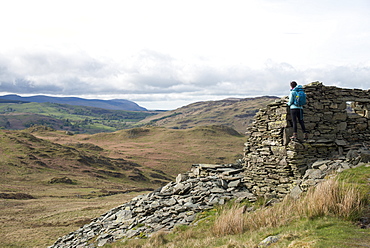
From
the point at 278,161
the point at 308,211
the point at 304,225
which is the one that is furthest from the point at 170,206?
the point at 304,225

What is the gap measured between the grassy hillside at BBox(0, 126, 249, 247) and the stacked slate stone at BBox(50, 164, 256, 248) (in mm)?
6084

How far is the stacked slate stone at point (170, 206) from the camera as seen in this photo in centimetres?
1416

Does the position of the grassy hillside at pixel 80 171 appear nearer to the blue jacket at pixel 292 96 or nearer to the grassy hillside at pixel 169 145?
the grassy hillside at pixel 169 145

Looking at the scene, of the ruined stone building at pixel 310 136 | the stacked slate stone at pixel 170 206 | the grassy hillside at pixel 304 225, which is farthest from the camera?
the stacked slate stone at pixel 170 206

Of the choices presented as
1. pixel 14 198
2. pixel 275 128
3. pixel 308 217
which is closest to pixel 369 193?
pixel 308 217

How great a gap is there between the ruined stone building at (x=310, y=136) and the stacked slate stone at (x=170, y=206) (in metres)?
1.43

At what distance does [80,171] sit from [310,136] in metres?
54.0

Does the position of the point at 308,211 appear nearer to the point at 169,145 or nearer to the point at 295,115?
the point at 295,115

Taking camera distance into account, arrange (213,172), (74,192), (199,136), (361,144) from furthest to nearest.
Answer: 1. (199,136)
2. (74,192)
3. (213,172)
4. (361,144)

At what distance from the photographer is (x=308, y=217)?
29.6ft

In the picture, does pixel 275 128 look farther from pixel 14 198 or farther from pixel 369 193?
pixel 14 198

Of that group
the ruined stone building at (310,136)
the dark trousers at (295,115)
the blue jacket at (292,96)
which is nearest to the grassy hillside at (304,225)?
the ruined stone building at (310,136)

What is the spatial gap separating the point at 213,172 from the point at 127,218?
5.44m

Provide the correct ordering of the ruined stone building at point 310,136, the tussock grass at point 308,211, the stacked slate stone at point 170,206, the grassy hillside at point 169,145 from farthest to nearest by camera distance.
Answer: the grassy hillside at point 169,145, the stacked slate stone at point 170,206, the ruined stone building at point 310,136, the tussock grass at point 308,211
